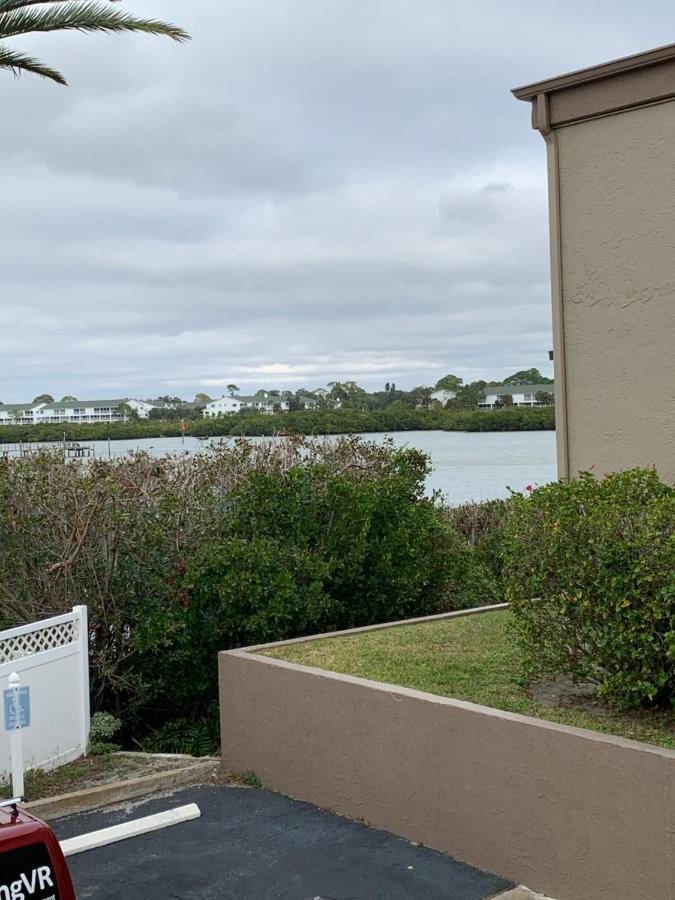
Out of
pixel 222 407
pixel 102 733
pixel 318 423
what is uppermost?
pixel 222 407

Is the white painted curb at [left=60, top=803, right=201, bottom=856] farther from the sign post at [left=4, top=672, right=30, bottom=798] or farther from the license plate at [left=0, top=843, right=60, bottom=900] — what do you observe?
the license plate at [left=0, top=843, right=60, bottom=900]

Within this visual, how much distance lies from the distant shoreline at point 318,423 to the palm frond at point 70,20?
323 inches

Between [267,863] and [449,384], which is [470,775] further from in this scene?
[449,384]

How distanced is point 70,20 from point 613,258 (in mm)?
7508

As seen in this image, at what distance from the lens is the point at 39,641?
361 inches

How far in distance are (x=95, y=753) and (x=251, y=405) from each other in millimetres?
18913

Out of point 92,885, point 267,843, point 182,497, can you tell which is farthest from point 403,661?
point 182,497

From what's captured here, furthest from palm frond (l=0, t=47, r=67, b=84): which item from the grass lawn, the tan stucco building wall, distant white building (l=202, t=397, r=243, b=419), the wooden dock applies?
distant white building (l=202, t=397, r=243, b=419)

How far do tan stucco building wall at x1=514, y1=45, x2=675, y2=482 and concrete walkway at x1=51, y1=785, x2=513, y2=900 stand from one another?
388cm

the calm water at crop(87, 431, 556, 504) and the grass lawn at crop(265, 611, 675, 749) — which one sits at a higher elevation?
the calm water at crop(87, 431, 556, 504)

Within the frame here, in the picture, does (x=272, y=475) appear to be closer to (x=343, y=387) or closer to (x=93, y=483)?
(x=93, y=483)

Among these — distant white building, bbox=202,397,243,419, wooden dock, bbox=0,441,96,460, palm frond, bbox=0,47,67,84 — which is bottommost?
wooden dock, bbox=0,441,96,460

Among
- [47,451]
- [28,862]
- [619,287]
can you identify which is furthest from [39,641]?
[619,287]

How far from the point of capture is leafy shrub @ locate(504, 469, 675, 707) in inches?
233
